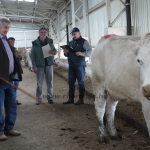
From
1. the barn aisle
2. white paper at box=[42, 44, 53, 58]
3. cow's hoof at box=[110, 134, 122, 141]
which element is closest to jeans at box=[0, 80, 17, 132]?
the barn aisle

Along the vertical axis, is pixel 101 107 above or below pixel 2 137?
above

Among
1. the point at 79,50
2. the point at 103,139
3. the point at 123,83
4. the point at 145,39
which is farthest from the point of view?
the point at 79,50

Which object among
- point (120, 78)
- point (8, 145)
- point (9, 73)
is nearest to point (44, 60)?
point (9, 73)

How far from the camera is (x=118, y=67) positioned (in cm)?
352

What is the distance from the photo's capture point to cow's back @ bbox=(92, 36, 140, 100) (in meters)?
3.26

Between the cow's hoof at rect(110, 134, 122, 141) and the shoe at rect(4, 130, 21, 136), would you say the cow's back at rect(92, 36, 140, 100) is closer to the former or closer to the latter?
the cow's hoof at rect(110, 134, 122, 141)

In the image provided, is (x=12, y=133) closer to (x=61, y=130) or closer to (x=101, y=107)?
(x=61, y=130)

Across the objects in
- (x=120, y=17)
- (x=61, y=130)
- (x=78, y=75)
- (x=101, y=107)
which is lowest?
(x=61, y=130)

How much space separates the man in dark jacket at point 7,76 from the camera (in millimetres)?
3904

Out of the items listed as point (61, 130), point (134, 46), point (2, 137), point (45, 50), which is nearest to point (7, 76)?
point (2, 137)

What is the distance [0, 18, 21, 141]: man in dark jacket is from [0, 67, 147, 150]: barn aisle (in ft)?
0.76

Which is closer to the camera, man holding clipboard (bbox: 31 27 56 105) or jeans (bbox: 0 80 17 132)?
jeans (bbox: 0 80 17 132)

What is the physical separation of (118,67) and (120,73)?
109 mm

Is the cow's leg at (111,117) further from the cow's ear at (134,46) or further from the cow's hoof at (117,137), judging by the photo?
the cow's ear at (134,46)
